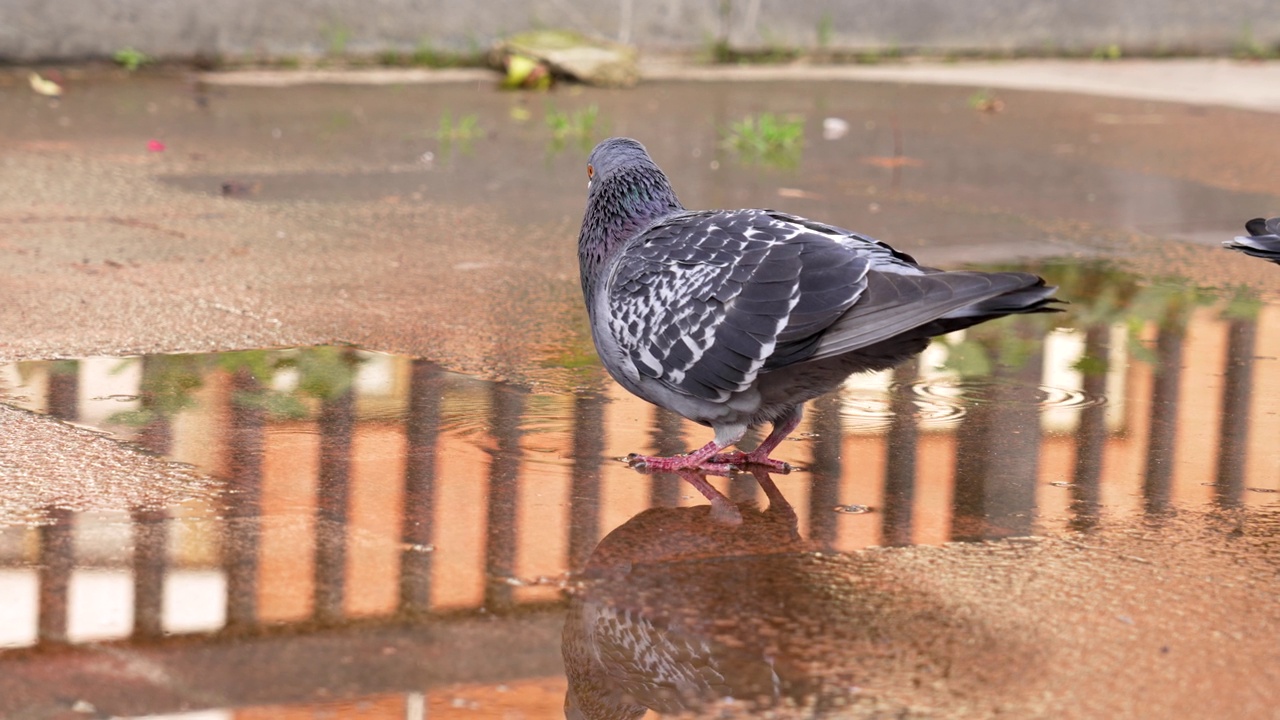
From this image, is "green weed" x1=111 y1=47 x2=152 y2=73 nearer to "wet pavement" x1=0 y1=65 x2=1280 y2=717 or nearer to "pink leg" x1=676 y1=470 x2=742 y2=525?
"wet pavement" x1=0 y1=65 x2=1280 y2=717

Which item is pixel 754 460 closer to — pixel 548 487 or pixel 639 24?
pixel 548 487

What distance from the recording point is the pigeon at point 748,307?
9.80 ft

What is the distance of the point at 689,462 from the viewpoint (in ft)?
11.0

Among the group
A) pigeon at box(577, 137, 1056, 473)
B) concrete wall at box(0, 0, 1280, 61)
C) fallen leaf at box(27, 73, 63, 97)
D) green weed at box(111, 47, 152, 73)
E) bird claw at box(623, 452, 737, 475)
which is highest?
concrete wall at box(0, 0, 1280, 61)

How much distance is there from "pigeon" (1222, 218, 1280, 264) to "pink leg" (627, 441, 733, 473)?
4.56 ft

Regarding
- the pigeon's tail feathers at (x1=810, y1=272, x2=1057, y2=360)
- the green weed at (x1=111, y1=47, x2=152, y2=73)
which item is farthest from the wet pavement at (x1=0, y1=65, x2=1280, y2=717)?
the green weed at (x1=111, y1=47, x2=152, y2=73)

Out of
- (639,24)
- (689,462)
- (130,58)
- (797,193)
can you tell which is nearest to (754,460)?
(689,462)

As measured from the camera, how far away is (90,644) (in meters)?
2.37

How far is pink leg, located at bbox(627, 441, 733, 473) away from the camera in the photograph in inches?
132

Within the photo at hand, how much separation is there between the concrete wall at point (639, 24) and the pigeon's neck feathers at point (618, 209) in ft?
23.5

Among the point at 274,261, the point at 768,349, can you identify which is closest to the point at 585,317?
the point at 274,261

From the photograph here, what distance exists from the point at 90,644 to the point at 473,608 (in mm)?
637

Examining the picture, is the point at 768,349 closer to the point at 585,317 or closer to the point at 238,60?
the point at 585,317

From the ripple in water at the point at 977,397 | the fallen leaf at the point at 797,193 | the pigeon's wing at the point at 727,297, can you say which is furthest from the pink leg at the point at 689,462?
the fallen leaf at the point at 797,193
